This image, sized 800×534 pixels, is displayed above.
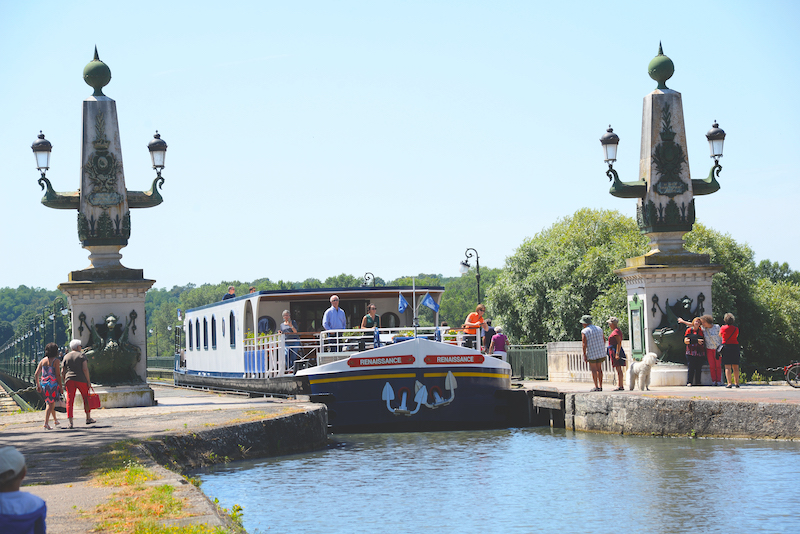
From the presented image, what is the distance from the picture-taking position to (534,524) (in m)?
10.2

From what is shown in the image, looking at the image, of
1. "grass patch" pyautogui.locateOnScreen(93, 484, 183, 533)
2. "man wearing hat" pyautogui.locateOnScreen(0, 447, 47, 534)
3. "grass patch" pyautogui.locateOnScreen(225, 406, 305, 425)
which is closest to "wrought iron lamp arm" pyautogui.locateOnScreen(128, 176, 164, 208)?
"grass patch" pyautogui.locateOnScreen(225, 406, 305, 425)

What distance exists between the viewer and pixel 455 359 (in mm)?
19609

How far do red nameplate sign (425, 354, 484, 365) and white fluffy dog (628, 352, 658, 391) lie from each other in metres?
3.04

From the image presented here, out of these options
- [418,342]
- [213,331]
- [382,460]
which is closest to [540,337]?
[213,331]

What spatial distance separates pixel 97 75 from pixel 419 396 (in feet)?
33.6

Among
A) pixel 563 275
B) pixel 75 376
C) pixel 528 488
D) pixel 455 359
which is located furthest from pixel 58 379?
pixel 563 275

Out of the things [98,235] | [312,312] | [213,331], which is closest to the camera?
[98,235]

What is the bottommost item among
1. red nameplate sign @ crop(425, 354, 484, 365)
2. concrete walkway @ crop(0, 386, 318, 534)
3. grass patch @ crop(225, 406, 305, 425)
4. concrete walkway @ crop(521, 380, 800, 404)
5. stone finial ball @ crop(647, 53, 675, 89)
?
concrete walkway @ crop(0, 386, 318, 534)

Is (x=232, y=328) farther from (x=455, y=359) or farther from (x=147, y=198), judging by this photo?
(x=455, y=359)

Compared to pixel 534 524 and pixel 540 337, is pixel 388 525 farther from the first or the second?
pixel 540 337

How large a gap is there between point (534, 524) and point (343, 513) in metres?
2.16

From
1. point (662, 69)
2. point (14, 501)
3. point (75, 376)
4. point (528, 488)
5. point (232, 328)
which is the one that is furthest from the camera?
point (232, 328)

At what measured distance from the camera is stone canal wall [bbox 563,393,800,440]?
14617 mm

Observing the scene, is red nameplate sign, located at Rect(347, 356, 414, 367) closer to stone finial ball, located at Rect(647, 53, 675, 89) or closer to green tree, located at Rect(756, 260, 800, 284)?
stone finial ball, located at Rect(647, 53, 675, 89)
